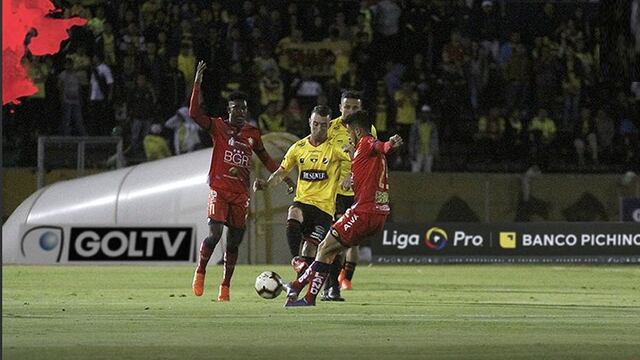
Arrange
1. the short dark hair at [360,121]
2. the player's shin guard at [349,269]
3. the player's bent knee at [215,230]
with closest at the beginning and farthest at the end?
the short dark hair at [360,121], the player's bent knee at [215,230], the player's shin guard at [349,269]

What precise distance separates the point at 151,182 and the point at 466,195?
249 inches

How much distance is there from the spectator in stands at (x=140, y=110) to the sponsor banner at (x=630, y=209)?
30.5ft

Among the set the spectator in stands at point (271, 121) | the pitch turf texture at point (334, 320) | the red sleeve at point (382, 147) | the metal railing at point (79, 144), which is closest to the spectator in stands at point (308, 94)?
the spectator in stands at point (271, 121)

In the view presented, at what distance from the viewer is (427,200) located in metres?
28.7

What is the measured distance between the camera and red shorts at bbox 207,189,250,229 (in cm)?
1545

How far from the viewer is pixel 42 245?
84.3 ft

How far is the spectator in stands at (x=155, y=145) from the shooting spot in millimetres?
27828

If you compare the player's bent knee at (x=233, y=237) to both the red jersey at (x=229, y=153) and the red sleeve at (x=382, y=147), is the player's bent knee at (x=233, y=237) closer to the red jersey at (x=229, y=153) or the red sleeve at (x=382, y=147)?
the red jersey at (x=229, y=153)

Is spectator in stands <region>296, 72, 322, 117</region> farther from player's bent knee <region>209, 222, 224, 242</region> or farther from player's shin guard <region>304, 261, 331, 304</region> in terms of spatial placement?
player's shin guard <region>304, 261, 331, 304</region>

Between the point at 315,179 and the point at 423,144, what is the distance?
530 inches

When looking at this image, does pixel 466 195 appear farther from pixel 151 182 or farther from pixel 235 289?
pixel 235 289

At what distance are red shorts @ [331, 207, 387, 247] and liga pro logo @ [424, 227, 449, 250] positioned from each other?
44.3ft

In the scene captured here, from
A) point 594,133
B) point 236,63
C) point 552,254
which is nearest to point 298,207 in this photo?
→ point 552,254

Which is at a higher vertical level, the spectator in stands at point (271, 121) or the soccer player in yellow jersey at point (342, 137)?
the spectator in stands at point (271, 121)
